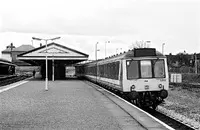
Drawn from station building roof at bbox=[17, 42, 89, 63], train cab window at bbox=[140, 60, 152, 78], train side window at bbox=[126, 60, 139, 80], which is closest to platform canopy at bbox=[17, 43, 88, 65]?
station building roof at bbox=[17, 42, 89, 63]

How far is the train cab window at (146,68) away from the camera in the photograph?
1733cm

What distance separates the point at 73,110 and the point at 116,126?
163 inches

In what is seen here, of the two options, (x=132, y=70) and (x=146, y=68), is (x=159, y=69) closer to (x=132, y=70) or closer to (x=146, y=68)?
(x=146, y=68)

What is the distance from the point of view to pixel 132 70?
1736 cm

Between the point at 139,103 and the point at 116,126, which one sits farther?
the point at 139,103

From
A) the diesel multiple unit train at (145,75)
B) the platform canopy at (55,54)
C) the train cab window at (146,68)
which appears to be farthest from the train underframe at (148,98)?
the platform canopy at (55,54)

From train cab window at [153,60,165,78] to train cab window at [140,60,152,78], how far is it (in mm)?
281

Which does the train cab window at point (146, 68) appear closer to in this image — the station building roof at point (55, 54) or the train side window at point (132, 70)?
the train side window at point (132, 70)

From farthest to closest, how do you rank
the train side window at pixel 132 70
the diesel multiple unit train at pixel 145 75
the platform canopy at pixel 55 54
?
the platform canopy at pixel 55 54 → the train side window at pixel 132 70 → the diesel multiple unit train at pixel 145 75

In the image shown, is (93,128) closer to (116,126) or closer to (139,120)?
(116,126)

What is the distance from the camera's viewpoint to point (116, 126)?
1022 centimetres

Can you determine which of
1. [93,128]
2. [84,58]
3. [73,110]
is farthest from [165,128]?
[84,58]

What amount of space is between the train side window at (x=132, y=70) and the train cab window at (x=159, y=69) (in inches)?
36.8

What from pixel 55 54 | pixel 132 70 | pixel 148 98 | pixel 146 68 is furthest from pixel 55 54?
pixel 148 98
